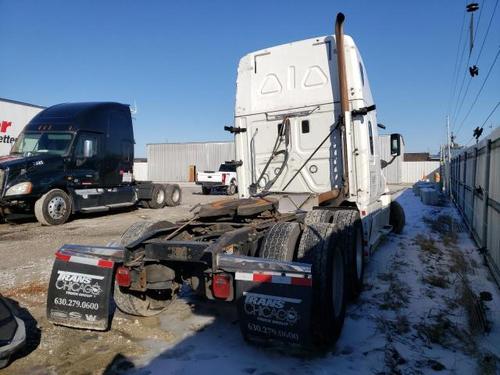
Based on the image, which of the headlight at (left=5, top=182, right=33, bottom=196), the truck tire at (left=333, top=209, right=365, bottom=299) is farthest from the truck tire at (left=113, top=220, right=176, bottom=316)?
the headlight at (left=5, top=182, right=33, bottom=196)

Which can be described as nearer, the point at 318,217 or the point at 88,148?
the point at 318,217

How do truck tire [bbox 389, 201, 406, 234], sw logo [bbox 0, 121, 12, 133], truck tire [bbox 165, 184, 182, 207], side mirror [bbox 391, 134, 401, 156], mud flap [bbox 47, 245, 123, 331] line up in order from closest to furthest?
mud flap [bbox 47, 245, 123, 331], side mirror [bbox 391, 134, 401, 156], truck tire [bbox 389, 201, 406, 234], sw logo [bbox 0, 121, 12, 133], truck tire [bbox 165, 184, 182, 207]

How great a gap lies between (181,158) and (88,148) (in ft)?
117

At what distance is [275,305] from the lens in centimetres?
315

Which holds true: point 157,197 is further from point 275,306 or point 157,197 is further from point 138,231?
point 275,306

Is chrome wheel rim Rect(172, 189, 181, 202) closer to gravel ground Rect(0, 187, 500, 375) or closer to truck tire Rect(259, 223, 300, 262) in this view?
gravel ground Rect(0, 187, 500, 375)

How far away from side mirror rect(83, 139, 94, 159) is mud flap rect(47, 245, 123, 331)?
9.13 meters

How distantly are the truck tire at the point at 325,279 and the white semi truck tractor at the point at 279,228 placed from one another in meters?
0.01

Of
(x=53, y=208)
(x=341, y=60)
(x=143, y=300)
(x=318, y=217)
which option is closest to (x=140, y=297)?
(x=143, y=300)

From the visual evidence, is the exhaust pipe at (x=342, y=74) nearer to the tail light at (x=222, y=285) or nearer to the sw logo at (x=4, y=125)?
the tail light at (x=222, y=285)

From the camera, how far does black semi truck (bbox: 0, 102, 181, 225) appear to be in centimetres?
1088

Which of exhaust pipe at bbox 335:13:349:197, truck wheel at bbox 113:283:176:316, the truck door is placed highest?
exhaust pipe at bbox 335:13:349:197

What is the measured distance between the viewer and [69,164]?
466 inches

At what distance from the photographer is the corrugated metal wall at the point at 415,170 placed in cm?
4288
